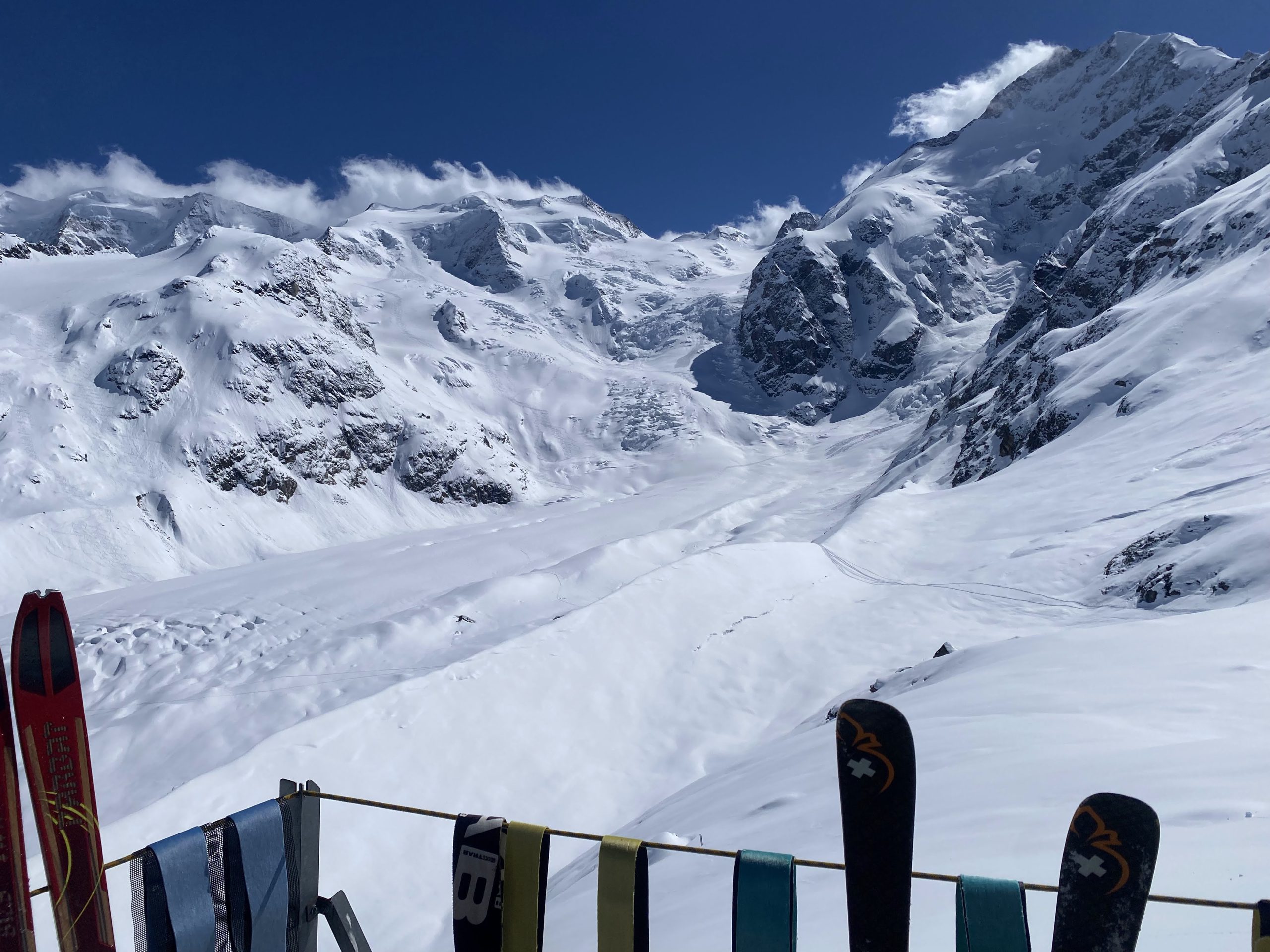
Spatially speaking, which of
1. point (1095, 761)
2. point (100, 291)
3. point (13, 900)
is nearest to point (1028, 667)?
point (1095, 761)

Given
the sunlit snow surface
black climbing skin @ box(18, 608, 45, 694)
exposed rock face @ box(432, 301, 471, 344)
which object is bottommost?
the sunlit snow surface

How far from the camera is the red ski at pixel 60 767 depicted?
15.3ft

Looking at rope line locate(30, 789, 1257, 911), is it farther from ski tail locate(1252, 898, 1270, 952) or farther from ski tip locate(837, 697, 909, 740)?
ski tip locate(837, 697, 909, 740)

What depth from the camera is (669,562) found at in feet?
137

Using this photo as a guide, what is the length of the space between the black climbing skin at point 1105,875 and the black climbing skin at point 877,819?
0.67 meters

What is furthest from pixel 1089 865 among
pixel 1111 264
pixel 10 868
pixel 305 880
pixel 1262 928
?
pixel 1111 264

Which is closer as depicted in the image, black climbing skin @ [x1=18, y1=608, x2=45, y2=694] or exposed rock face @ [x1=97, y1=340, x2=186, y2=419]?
black climbing skin @ [x1=18, y1=608, x2=45, y2=694]

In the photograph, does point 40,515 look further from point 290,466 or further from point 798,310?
point 798,310

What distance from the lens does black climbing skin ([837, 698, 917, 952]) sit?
143 inches

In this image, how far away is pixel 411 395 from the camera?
316ft

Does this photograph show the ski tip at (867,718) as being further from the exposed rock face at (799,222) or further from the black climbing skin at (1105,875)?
the exposed rock face at (799,222)

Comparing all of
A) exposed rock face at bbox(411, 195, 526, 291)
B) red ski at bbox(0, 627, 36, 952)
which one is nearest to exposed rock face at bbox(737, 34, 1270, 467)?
exposed rock face at bbox(411, 195, 526, 291)

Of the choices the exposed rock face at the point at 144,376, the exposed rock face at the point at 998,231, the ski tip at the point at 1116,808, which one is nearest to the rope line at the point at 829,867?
the ski tip at the point at 1116,808

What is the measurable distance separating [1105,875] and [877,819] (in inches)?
38.1
